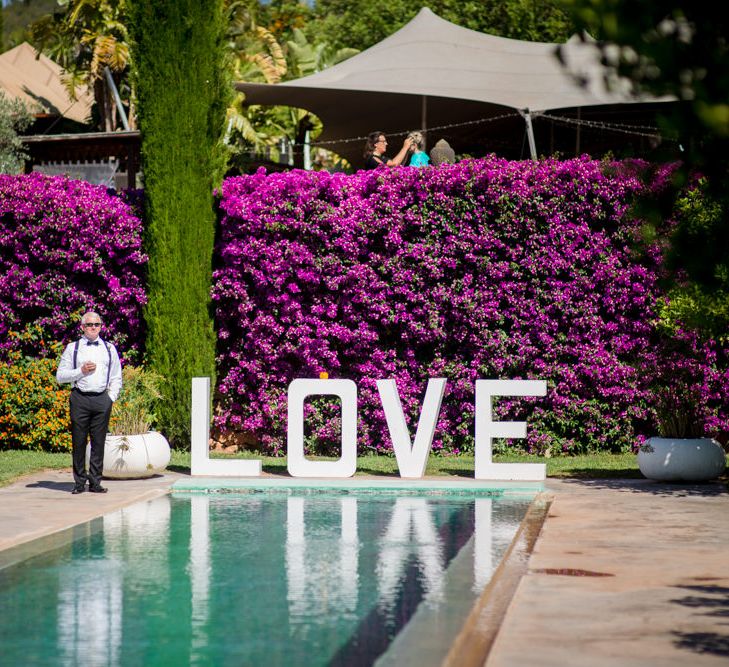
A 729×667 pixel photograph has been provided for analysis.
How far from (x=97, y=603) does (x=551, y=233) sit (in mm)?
9909

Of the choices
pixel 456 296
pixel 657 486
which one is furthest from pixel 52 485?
pixel 657 486

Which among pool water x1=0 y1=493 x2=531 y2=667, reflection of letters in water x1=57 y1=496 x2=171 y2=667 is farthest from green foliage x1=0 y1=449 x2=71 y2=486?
reflection of letters in water x1=57 y1=496 x2=171 y2=667

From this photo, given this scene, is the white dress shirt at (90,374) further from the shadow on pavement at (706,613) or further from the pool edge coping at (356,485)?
the shadow on pavement at (706,613)

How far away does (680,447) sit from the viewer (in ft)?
44.8

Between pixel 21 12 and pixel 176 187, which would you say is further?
pixel 21 12

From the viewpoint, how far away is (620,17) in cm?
389

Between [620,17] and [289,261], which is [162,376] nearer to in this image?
[289,261]

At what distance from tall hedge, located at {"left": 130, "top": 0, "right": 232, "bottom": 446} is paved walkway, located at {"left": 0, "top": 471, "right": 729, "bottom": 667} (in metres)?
3.08

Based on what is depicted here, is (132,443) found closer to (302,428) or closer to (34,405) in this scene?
(302,428)

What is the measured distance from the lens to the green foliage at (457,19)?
40625 millimetres

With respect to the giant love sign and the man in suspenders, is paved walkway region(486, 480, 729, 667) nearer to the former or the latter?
the giant love sign

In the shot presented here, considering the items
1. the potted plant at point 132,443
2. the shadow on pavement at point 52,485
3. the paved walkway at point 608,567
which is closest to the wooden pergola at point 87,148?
the potted plant at point 132,443

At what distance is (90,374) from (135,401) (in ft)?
7.25

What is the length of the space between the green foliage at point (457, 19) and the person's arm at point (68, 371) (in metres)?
27.7
